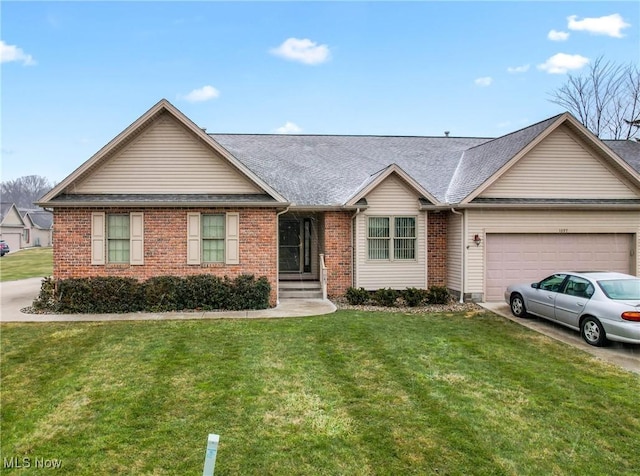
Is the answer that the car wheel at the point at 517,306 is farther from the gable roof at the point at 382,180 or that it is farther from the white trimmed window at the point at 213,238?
the white trimmed window at the point at 213,238

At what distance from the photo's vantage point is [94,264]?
12945mm

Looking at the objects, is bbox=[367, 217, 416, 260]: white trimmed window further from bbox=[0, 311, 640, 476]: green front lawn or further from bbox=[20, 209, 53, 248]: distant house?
bbox=[20, 209, 53, 248]: distant house

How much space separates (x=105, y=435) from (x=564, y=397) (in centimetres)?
633

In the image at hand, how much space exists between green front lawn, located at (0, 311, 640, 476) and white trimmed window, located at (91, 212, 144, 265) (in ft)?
11.8

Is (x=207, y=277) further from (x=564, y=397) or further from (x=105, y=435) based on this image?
(x=564, y=397)

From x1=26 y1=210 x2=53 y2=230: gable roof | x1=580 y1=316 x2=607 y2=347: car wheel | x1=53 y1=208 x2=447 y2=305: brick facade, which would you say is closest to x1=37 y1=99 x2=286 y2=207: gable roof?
x1=53 y1=208 x2=447 y2=305: brick facade

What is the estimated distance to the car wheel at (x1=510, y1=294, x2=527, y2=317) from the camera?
11828mm

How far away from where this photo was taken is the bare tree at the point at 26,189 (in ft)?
313

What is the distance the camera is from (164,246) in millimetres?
13062

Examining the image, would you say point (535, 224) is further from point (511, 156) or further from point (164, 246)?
point (164, 246)

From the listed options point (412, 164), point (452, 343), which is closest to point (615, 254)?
point (412, 164)

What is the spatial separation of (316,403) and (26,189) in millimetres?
120779

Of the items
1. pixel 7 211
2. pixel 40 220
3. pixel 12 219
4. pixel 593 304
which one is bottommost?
pixel 593 304

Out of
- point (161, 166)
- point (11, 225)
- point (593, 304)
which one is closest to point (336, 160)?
point (161, 166)
